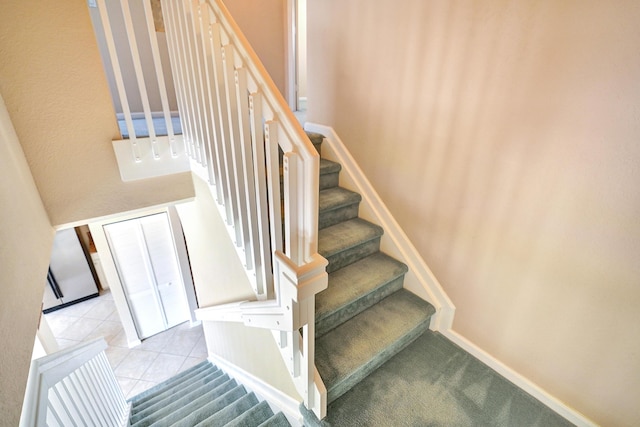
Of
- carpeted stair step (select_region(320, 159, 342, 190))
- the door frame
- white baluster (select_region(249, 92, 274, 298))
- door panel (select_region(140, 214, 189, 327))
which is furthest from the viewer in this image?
door panel (select_region(140, 214, 189, 327))

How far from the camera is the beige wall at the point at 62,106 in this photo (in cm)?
135

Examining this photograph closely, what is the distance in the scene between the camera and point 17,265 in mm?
1123

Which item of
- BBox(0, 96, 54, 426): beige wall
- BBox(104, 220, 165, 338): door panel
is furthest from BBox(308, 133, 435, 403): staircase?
BBox(104, 220, 165, 338): door panel

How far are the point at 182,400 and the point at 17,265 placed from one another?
6.43ft

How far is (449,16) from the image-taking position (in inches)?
58.9

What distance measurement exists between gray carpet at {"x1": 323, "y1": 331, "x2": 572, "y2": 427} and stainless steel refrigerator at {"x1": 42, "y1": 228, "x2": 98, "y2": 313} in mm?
5254

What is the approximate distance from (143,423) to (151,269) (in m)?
2.36

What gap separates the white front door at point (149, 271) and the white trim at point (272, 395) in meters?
2.58

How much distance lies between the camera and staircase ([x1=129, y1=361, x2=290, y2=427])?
1.65 meters

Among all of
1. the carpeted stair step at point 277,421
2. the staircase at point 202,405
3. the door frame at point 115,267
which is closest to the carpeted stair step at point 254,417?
the staircase at point 202,405

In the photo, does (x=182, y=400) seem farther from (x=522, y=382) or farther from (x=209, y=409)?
(x=522, y=382)

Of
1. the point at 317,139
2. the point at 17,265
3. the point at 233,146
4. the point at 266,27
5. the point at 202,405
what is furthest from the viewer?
the point at 266,27

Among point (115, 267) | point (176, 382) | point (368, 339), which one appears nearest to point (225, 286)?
point (368, 339)

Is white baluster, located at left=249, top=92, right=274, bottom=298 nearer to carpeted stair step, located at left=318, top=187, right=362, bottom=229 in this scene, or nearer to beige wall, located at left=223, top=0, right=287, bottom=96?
carpeted stair step, located at left=318, top=187, right=362, bottom=229
